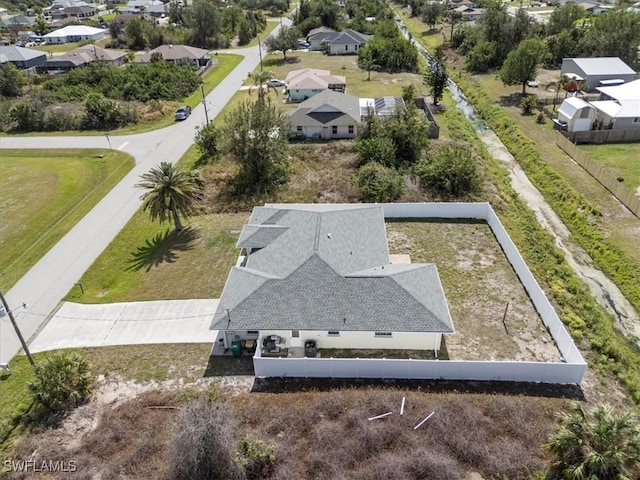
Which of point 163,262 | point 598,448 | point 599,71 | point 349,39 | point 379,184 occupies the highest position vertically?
point 349,39

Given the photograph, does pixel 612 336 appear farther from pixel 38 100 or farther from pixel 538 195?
pixel 38 100

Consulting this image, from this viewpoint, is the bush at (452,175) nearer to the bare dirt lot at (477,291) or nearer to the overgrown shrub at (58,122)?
the bare dirt lot at (477,291)

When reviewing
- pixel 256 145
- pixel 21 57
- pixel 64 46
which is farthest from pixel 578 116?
pixel 64 46

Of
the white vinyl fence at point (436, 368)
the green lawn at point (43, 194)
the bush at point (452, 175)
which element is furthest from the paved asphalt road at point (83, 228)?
the bush at point (452, 175)

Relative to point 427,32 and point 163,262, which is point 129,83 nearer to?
point 163,262

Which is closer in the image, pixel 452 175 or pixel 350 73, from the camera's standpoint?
pixel 452 175
